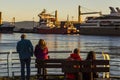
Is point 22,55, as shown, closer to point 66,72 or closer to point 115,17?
point 66,72

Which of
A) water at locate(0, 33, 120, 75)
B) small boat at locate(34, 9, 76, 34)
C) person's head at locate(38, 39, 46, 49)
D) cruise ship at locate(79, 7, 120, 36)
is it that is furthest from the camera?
small boat at locate(34, 9, 76, 34)

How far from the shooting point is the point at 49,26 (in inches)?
6216

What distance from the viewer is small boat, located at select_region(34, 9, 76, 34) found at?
159125 millimetres

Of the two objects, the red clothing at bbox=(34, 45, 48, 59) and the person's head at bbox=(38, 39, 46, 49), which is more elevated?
the person's head at bbox=(38, 39, 46, 49)

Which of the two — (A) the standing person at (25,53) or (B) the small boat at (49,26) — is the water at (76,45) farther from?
(B) the small boat at (49,26)

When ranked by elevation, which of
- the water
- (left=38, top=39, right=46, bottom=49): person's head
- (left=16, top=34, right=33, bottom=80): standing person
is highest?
(left=38, top=39, right=46, bottom=49): person's head

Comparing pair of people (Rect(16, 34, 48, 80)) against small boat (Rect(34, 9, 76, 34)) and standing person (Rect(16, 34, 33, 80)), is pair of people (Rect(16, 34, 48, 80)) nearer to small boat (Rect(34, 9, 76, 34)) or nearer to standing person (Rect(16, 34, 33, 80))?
standing person (Rect(16, 34, 33, 80))

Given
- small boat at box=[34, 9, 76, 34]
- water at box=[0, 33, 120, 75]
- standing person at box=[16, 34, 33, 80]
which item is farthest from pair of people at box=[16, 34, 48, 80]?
small boat at box=[34, 9, 76, 34]

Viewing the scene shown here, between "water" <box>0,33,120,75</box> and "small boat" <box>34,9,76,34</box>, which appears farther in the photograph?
"small boat" <box>34,9,76,34</box>

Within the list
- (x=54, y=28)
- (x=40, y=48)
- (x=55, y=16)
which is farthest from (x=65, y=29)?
(x=40, y=48)

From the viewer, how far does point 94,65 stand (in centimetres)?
1210

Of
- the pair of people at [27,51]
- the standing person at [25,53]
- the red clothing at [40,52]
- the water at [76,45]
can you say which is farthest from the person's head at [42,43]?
the water at [76,45]

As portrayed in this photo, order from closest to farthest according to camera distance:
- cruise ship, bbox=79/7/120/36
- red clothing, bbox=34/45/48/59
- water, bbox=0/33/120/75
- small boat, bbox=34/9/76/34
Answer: red clothing, bbox=34/45/48/59 < water, bbox=0/33/120/75 < cruise ship, bbox=79/7/120/36 < small boat, bbox=34/9/76/34

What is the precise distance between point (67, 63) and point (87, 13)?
555ft
